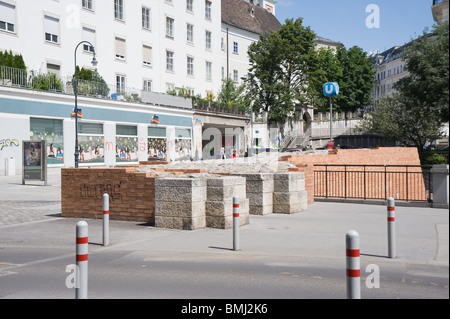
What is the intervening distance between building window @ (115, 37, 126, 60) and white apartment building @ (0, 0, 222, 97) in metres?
0.08

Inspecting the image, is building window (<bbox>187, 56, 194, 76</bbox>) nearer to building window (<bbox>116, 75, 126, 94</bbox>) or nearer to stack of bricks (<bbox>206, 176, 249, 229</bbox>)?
building window (<bbox>116, 75, 126, 94</bbox>)

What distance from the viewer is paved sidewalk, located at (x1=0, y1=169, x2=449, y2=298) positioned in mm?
5539

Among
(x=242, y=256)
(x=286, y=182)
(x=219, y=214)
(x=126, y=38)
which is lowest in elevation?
(x=242, y=256)

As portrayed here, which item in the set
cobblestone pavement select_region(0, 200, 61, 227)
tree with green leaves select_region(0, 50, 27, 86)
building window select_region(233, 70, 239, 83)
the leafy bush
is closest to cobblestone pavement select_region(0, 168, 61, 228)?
cobblestone pavement select_region(0, 200, 61, 227)

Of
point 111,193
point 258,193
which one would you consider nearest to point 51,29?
point 111,193

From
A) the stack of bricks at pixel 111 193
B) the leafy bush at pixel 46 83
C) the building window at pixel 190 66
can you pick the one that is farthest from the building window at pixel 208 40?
the stack of bricks at pixel 111 193

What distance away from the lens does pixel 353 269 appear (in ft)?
11.3

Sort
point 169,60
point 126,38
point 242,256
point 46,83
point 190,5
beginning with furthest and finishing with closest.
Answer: point 190,5
point 169,60
point 126,38
point 46,83
point 242,256

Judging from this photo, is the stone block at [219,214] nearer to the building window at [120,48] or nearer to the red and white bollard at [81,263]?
the red and white bollard at [81,263]

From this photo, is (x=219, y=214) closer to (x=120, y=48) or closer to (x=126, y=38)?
(x=120, y=48)

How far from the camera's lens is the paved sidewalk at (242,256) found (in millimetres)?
5539

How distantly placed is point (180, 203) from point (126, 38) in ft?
109

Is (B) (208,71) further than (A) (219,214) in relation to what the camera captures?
Yes
